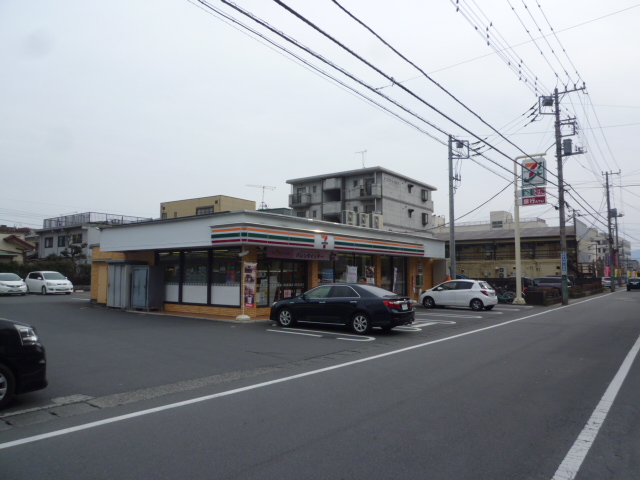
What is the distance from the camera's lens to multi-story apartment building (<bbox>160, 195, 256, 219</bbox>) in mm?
34906

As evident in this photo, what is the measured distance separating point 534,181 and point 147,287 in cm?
1985

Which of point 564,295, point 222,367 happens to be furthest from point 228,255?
point 564,295

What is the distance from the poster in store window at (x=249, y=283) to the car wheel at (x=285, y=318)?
2207 mm

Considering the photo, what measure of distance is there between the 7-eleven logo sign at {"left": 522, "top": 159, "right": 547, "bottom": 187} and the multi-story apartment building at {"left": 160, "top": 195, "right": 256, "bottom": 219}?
18289 millimetres

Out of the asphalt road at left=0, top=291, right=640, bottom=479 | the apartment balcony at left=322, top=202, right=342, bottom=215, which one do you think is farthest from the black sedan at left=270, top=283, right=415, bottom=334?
the apartment balcony at left=322, top=202, right=342, bottom=215

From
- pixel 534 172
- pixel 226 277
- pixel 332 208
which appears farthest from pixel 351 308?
pixel 332 208

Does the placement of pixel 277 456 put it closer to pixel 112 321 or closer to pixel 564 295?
pixel 112 321

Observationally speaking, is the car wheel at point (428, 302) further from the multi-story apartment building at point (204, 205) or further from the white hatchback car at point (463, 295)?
the multi-story apartment building at point (204, 205)

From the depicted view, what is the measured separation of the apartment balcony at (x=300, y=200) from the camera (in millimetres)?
55781

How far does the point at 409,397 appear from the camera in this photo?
688 cm

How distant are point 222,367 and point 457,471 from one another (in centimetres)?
594

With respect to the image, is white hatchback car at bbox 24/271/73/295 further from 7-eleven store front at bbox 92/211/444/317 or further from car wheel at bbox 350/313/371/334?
car wheel at bbox 350/313/371/334

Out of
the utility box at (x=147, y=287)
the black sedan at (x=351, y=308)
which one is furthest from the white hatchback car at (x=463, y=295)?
the utility box at (x=147, y=287)

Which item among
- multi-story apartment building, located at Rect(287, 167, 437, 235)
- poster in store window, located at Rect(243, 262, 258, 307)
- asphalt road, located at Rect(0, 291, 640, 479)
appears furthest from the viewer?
multi-story apartment building, located at Rect(287, 167, 437, 235)
